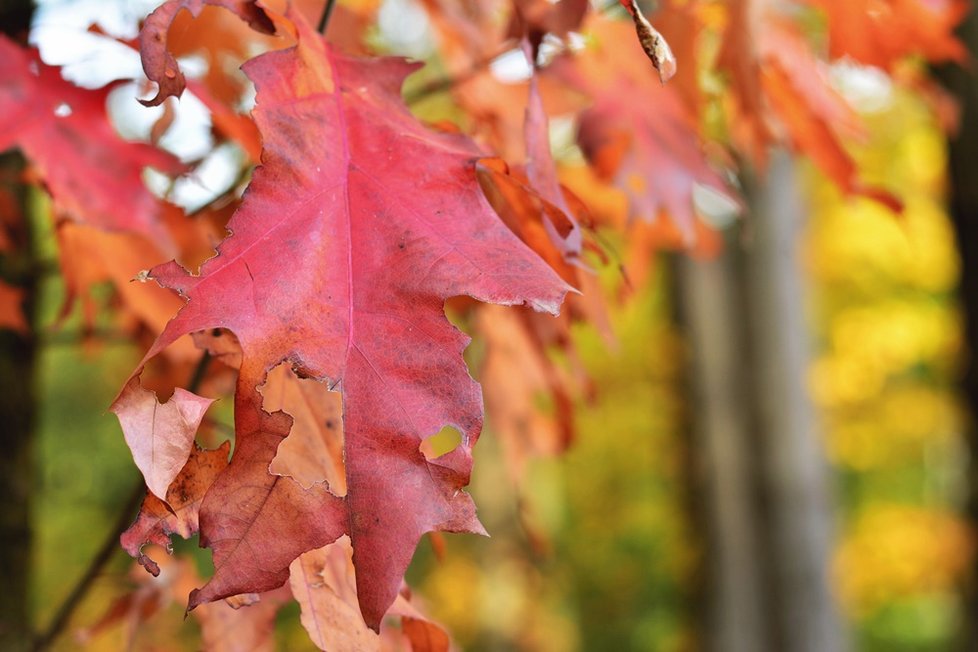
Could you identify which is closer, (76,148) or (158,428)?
(158,428)

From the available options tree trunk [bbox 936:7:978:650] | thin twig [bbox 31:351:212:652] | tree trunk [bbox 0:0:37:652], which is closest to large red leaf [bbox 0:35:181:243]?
thin twig [bbox 31:351:212:652]

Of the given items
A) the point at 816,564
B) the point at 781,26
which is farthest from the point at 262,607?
the point at 816,564

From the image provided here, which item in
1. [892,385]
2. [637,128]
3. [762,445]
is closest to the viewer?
[637,128]

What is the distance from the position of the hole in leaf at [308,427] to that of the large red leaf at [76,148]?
0.25 m

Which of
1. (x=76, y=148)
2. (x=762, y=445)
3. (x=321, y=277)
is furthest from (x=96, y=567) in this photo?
(x=762, y=445)

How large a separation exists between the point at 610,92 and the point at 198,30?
1.37ft

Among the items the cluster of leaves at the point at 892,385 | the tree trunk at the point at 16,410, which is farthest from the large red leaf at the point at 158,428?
the cluster of leaves at the point at 892,385

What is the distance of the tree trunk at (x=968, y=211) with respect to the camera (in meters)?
2.71

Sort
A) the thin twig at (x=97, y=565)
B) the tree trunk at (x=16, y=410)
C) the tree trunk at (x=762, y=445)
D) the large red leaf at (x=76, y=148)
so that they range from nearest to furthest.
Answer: the large red leaf at (x=76, y=148), the thin twig at (x=97, y=565), the tree trunk at (x=16, y=410), the tree trunk at (x=762, y=445)

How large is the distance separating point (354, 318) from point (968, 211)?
2703mm

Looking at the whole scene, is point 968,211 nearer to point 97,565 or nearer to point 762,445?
point 762,445

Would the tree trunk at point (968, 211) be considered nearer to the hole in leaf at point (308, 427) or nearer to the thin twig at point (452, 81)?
the thin twig at point (452, 81)

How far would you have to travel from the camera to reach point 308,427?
0.58 meters

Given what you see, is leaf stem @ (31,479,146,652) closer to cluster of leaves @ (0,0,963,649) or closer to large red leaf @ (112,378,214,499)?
cluster of leaves @ (0,0,963,649)
